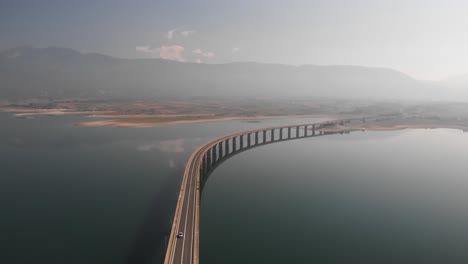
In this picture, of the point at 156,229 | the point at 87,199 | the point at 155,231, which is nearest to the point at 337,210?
the point at 156,229

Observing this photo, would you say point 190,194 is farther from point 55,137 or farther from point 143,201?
point 55,137

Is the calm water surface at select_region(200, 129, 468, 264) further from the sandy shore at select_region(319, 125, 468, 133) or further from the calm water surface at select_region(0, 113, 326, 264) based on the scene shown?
the sandy shore at select_region(319, 125, 468, 133)

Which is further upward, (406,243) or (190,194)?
(190,194)

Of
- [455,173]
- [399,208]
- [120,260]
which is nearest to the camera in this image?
[120,260]

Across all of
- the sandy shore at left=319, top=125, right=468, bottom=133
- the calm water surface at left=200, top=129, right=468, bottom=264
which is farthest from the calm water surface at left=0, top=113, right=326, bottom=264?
the sandy shore at left=319, top=125, right=468, bottom=133

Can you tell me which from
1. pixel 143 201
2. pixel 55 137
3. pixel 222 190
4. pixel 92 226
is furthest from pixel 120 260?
pixel 55 137

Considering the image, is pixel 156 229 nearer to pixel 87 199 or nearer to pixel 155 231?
pixel 155 231

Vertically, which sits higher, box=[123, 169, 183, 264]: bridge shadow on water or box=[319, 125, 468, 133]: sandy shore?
box=[319, 125, 468, 133]: sandy shore
